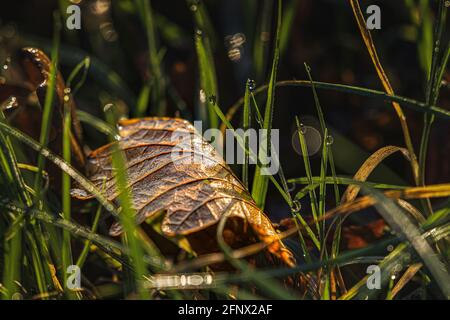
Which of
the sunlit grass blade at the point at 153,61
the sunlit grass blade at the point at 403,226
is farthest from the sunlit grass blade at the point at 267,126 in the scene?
the sunlit grass blade at the point at 153,61

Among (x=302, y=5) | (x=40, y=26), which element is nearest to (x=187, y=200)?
(x=302, y=5)

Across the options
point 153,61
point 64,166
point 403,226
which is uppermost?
point 153,61

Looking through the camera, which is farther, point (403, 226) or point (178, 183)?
point (178, 183)

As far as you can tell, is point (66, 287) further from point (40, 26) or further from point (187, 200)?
point (40, 26)

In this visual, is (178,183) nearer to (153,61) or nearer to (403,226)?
(403,226)

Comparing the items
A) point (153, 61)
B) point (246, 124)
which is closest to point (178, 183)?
point (246, 124)

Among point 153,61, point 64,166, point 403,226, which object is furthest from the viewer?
point 153,61
